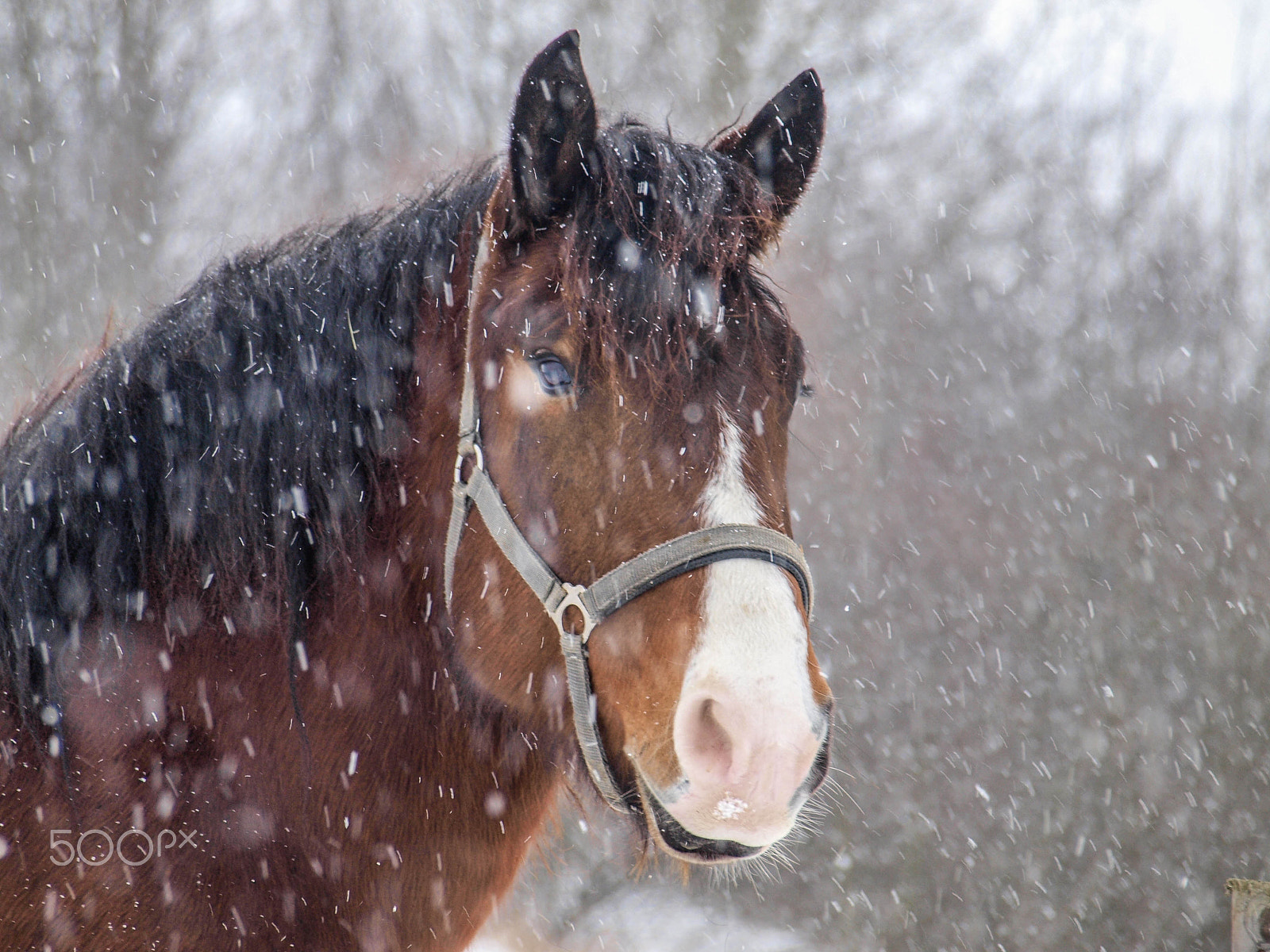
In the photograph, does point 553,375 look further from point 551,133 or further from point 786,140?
point 786,140

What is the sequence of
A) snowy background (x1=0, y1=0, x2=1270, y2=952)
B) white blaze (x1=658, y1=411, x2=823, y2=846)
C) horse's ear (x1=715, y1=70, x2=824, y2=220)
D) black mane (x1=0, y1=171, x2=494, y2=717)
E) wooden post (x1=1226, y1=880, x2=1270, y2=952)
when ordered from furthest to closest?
snowy background (x1=0, y1=0, x2=1270, y2=952) < wooden post (x1=1226, y1=880, x2=1270, y2=952) < horse's ear (x1=715, y1=70, x2=824, y2=220) < black mane (x1=0, y1=171, x2=494, y2=717) < white blaze (x1=658, y1=411, x2=823, y2=846)

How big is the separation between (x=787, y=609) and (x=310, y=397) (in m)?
1.02

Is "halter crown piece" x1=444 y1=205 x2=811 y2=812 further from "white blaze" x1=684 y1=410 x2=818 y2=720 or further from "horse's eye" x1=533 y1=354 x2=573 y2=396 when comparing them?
"horse's eye" x1=533 y1=354 x2=573 y2=396

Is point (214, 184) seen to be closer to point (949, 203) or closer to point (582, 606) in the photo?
point (949, 203)

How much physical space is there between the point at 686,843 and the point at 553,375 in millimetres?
827

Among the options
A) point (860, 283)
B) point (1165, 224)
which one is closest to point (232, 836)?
point (860, 283)

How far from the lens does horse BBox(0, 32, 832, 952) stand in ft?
4.51

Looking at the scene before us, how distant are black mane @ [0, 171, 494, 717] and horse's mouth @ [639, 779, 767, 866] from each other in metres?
0.78

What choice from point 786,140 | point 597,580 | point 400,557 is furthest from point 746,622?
point 786,140

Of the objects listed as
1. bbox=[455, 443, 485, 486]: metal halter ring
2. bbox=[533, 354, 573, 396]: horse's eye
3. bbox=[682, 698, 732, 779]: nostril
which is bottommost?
bbox=[682, 698, 732, 779]: nostril

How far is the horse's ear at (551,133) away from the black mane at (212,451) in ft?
0.91

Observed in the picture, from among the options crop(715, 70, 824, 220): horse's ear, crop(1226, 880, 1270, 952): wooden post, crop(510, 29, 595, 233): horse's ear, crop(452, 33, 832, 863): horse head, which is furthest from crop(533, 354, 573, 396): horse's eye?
crop(1226, 880, 1270, 952): wooden post

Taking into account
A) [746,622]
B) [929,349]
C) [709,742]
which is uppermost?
[746,622]

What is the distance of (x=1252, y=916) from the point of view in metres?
3.89
